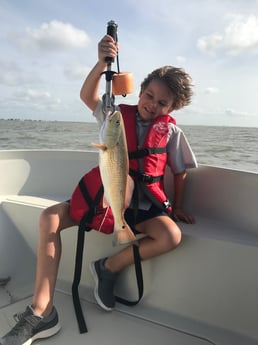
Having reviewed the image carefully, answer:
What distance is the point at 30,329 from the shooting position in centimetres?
201

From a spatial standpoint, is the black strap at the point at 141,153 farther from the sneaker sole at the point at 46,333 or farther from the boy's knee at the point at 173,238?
the sneaker sole at the point at 46,333

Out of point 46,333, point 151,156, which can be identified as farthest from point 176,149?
point 46,333

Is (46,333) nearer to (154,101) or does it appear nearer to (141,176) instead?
(141,176)

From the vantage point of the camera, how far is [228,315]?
2273 mm

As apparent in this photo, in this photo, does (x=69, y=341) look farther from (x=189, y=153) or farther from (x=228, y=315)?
(x=189, y=153)

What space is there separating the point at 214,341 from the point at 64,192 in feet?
6.46

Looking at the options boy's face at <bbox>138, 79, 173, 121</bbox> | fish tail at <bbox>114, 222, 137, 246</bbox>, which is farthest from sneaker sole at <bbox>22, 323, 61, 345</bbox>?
boy's face at <bbox>138, 79, 173, 121</bbox>

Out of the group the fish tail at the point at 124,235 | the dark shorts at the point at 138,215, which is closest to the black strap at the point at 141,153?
the dark shorts at the point at 138,215

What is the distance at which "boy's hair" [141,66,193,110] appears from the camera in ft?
8.07

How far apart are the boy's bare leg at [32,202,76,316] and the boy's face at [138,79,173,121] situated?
2.81ft

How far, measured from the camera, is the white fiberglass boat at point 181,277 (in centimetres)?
222

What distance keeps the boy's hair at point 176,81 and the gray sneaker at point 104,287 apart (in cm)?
125

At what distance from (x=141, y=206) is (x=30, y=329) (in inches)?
38.1

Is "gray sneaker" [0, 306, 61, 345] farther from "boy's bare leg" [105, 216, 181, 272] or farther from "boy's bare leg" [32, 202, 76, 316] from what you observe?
"boy's bare leg" [105, 216, 181, 272]
